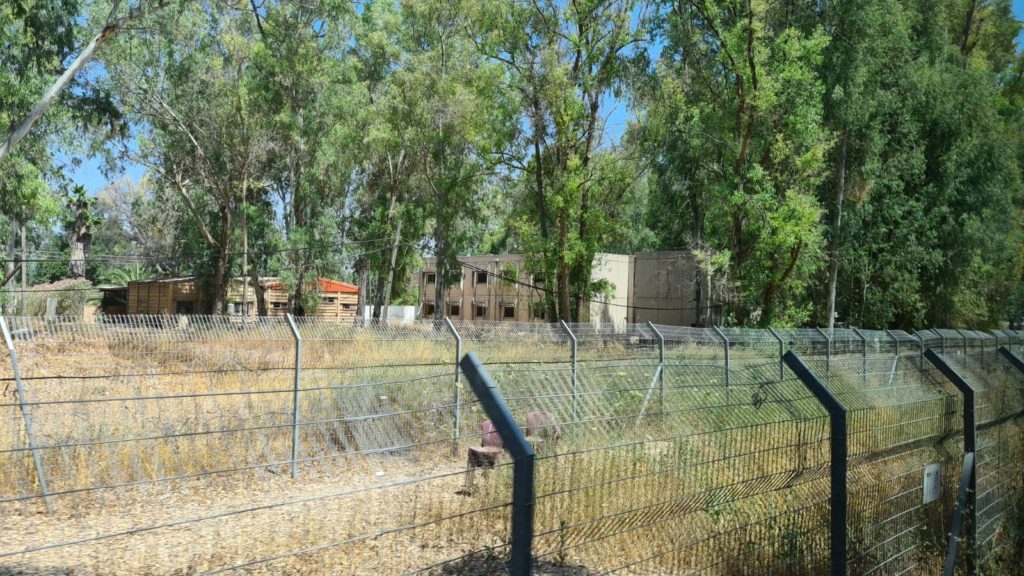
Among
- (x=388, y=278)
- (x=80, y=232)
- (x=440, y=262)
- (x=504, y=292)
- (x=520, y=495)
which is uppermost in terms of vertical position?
(x=80, y=232)

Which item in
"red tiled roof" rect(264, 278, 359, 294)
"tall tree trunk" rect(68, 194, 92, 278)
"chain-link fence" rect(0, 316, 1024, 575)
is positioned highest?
"tall tree trunk" rect(68, 194, 92, 278)

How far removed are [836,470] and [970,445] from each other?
1.80 m

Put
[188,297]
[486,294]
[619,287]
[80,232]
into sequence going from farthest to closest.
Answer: [80,232] < [486,294] < [619,287] < [188,297]

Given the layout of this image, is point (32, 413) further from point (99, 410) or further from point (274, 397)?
point (274, 397)

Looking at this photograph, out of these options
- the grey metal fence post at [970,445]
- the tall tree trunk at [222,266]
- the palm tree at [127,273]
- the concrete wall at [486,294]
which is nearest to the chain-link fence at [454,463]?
the grey metal fence post at [970,445]

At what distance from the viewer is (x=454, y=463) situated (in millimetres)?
8430

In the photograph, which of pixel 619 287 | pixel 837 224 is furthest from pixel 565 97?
pixel 619 287

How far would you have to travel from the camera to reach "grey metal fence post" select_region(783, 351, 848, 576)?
3.86 m

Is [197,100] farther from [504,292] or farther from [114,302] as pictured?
[504,292]

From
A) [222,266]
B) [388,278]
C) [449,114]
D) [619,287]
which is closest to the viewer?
[449,114]

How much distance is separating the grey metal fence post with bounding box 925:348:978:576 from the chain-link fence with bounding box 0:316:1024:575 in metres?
0.16

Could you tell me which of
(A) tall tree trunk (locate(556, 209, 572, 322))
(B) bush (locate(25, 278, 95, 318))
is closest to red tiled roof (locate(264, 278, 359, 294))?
(B) bush (locate(25, 278, 95, 318))

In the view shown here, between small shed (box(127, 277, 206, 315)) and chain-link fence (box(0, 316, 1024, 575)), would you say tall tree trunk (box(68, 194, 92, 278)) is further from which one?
chain-link fence (box(0, 316, 1024, 575))

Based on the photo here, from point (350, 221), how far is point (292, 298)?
616 centimetres
